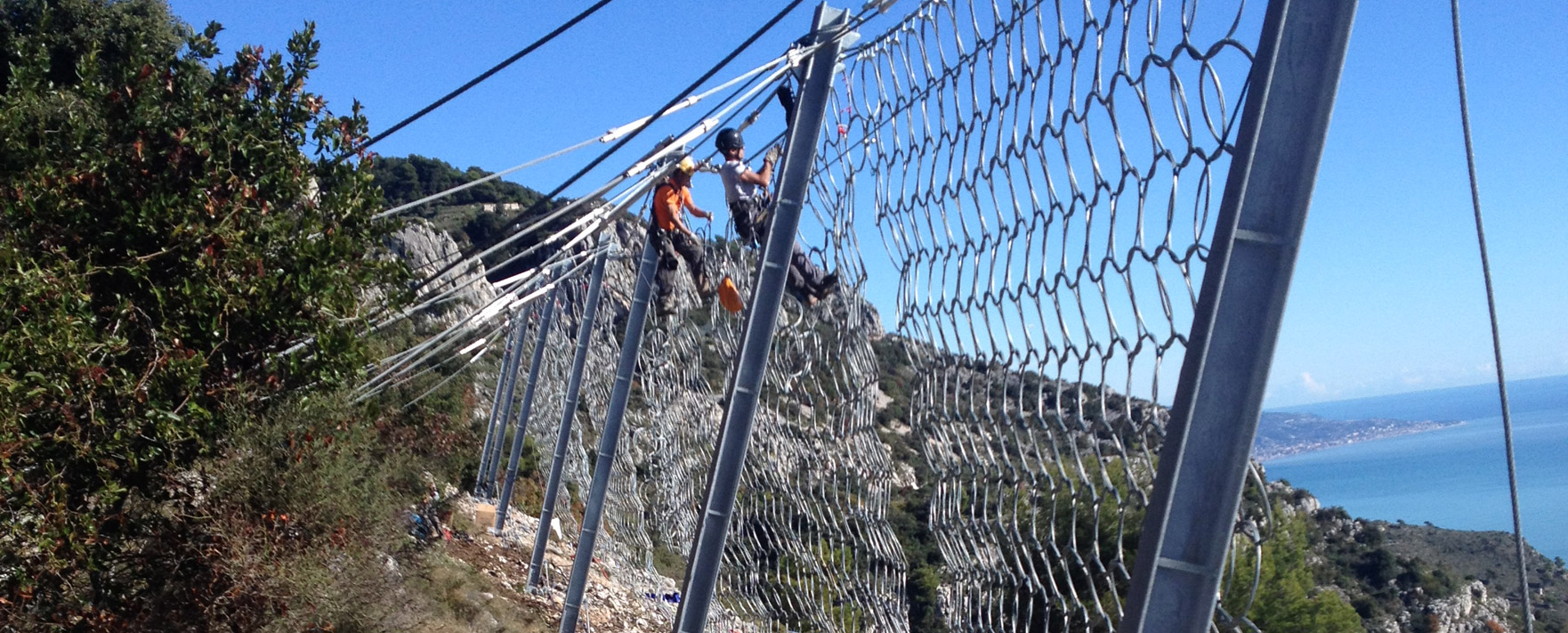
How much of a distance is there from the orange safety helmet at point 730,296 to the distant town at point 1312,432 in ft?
5.28

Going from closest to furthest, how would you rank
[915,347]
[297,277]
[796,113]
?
1. [915,347]
2. [796,113]
3. [297,277]

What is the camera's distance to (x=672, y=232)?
4.27 meters

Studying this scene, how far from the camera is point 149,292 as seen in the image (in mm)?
3799

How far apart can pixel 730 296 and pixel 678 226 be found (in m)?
0.73

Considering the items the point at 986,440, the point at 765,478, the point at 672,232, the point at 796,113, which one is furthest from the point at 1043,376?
the point at 672,232

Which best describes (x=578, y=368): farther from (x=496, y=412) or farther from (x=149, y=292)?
(x=496, y=412)

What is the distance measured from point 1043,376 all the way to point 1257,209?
580 millimetres

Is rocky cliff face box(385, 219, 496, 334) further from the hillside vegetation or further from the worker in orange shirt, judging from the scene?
the worker in orange shirt

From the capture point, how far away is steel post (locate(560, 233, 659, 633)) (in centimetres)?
454

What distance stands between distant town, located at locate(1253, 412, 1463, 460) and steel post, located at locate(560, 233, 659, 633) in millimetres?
2426

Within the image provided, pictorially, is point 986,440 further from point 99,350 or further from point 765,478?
point 99,350

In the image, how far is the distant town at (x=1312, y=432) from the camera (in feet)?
11.4

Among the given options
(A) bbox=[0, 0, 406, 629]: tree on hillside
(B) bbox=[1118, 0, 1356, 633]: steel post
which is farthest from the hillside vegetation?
(B) bbox=[1118, 0, 1356, 633]: steel post

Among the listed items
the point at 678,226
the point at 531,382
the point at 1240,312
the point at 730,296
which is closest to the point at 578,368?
the point at 678,226
